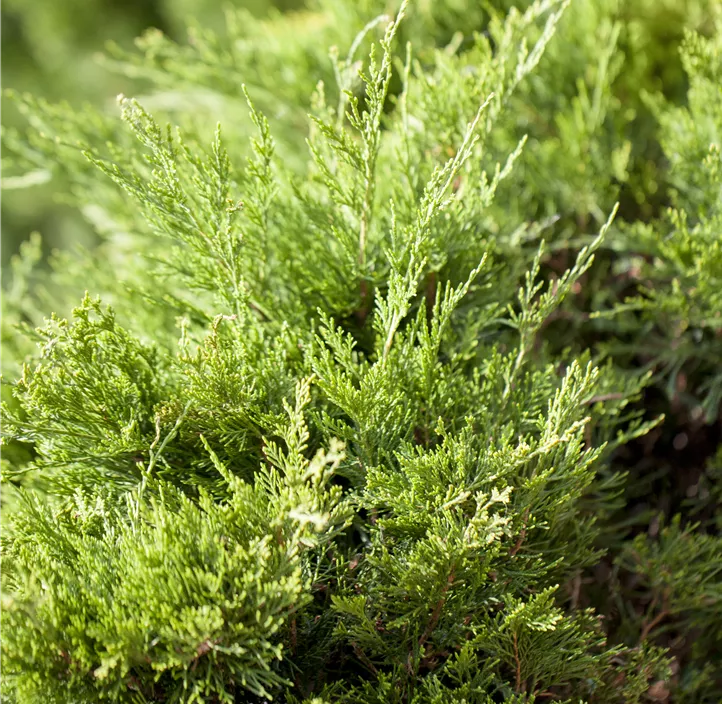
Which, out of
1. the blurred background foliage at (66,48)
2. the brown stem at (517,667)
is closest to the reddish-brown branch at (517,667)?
the brown stem at (517,667)

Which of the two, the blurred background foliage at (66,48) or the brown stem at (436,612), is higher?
the blurred background foliage at (66,48)

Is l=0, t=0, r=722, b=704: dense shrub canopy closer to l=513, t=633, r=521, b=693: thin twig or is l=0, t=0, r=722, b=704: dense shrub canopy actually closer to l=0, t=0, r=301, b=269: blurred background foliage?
l=513, t=633, r=521, b=693: thin twig

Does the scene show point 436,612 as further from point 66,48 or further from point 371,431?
point 66,48

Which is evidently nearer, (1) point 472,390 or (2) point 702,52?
(1) point 472,390

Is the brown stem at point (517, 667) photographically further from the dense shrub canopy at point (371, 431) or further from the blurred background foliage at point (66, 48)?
the blurred background foliage at point (66, 48)

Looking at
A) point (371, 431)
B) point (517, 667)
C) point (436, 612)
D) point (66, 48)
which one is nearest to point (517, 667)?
point (517, 667)

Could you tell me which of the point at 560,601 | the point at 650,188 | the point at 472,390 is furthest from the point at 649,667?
the point at 650,188

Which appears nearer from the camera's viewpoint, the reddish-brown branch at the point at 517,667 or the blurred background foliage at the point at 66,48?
Answer: the reddish-brown branch at the point at 517,667

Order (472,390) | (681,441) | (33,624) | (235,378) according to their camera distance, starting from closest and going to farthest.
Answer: (33,624) → (235,378) → (472,390) → (681,441)

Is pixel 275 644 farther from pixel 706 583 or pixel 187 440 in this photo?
pixel 706 583
